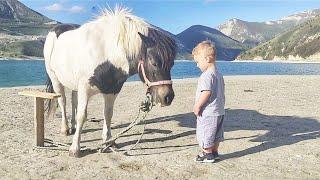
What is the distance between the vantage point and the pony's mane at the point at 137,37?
6.41 m

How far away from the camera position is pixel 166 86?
248 inches

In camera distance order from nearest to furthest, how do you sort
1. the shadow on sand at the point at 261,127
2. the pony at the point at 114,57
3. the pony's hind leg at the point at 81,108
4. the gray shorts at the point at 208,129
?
the pony at the point at 114,57 < the gray shorts at the point at 208,129 < the pony's hind leg at the point at 81,108 < the shadow on sand at the point at 261,127

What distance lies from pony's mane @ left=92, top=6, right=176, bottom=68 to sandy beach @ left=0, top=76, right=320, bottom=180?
169 centimetres

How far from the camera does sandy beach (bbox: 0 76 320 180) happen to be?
247 inches

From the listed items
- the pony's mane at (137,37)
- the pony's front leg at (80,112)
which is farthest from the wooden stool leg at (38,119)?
the pony's mane at (137,37)

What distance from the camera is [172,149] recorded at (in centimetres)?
775

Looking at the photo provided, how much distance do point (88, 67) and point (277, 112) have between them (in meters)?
7.34

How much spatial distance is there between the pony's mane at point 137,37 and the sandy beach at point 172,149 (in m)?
1.69

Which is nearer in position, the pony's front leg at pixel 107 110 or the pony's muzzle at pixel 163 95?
the pony's muzzle at pixel 163 95

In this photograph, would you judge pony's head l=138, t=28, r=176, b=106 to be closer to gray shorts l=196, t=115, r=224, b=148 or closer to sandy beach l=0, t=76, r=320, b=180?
gray shorts l=196, t=115, r=224, b=148

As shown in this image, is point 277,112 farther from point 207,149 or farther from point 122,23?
point 122,23

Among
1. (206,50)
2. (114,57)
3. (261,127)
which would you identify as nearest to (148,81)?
(114,57)

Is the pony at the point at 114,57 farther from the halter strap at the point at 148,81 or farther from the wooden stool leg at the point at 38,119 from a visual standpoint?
the wooden stool leg at the point at 38,119

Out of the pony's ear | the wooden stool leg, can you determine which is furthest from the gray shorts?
the wooden stool leg
